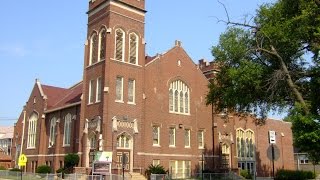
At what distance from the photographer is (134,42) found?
1592 inches

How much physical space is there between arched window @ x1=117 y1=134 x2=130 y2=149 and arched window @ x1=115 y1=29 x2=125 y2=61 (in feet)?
23.9

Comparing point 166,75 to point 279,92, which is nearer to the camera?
point 279,92

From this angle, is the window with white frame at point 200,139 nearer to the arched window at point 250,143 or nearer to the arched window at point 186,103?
the arched window at point 186,103

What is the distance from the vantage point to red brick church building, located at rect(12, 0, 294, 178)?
37.4 meters

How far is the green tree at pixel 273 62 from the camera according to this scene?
24.1m

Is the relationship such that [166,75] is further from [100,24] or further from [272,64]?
[272,64]

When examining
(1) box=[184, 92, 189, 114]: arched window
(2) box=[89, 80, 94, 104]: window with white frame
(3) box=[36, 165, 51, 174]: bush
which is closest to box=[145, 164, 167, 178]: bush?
(2) box=[89, 80, 94, 104]: window with white frame

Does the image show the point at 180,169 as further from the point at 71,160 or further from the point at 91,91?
the point at 91,91

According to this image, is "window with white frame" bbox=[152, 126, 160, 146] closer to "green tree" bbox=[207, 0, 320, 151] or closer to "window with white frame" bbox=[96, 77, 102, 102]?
"window with white frame" bbox=[96, 77, 102, 102]

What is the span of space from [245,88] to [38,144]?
94.8 ft

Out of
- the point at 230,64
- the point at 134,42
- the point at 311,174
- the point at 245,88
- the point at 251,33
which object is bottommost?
the point at 311,174

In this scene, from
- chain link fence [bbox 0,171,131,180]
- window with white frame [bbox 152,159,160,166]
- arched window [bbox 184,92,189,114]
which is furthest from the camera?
arched window [bbox 184,92,189,114]

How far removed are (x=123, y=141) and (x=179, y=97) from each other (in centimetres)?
990

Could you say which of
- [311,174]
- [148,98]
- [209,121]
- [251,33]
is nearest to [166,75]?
[148,98]
